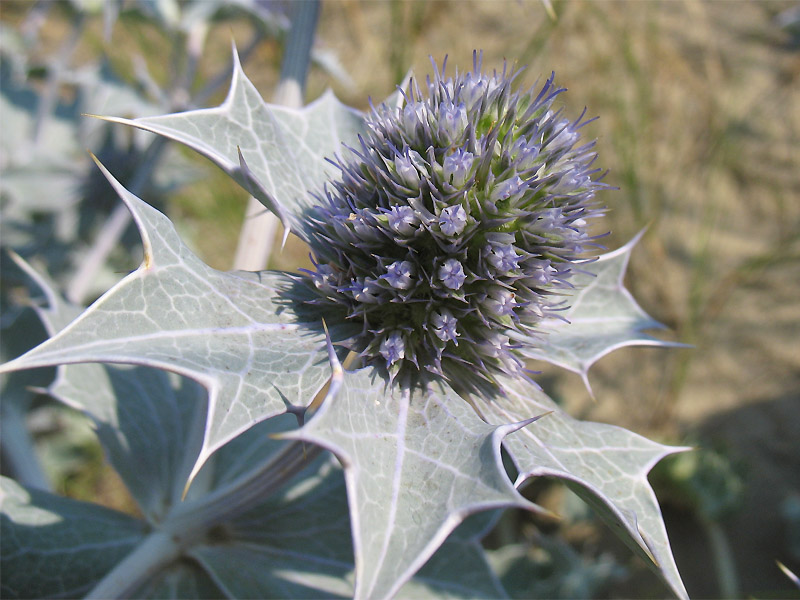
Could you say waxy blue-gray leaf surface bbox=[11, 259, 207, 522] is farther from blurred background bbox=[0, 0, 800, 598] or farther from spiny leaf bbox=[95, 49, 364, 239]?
blurred background bbox=[0, 0, 800, 598]

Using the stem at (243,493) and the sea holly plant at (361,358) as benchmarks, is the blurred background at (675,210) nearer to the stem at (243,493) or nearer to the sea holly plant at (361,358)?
the sea holly plant at (361,358)

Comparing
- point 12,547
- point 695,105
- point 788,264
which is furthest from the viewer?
point 695,105

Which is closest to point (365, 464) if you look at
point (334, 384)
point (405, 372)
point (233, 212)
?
point (334, 384)

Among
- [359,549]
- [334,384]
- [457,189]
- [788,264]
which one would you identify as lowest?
[359,549]

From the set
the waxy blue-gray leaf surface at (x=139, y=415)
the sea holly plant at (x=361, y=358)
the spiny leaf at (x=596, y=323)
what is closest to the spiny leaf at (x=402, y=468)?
the sea holly plant at (x=361, y=358)

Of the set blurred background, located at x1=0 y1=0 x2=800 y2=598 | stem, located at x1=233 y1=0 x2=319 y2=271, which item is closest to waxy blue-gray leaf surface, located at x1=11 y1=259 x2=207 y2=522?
stem, located at x1=233 y1=0 x2=319 y2=271

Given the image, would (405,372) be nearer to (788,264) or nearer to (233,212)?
(233,212)
